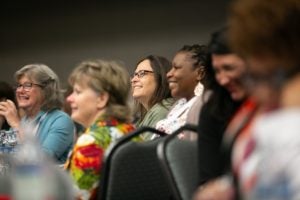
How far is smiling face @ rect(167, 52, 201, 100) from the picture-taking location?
121 inches

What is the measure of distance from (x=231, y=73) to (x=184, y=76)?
1.27m

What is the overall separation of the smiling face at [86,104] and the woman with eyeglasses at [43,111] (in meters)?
0.97

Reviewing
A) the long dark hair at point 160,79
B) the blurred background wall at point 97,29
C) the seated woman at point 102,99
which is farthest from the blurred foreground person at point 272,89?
the blurred background wall at point 97,29

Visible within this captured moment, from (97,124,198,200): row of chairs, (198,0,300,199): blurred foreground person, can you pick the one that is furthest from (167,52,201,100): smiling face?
(198,0,300,199): blurred foreground person

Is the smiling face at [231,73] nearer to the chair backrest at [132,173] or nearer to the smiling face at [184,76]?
the chair backrest at [132,173]

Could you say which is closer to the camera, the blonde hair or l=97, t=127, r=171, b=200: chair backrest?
l=97, t=127, r=171, b=200: chair backrest

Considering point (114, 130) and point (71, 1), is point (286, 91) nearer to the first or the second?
point (114, 130)

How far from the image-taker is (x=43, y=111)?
11.2 feet

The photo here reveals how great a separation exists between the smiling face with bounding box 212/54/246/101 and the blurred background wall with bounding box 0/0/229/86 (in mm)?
3362

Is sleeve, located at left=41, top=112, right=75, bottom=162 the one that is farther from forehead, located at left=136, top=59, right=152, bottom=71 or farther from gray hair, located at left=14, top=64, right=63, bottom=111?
forehead, located at left=136, top=59, right=152, bottom=71

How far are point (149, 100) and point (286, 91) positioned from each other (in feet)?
8.61

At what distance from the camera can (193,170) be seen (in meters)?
2.07

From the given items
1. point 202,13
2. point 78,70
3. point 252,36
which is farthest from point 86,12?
point 252,36

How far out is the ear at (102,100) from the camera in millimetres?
2248
